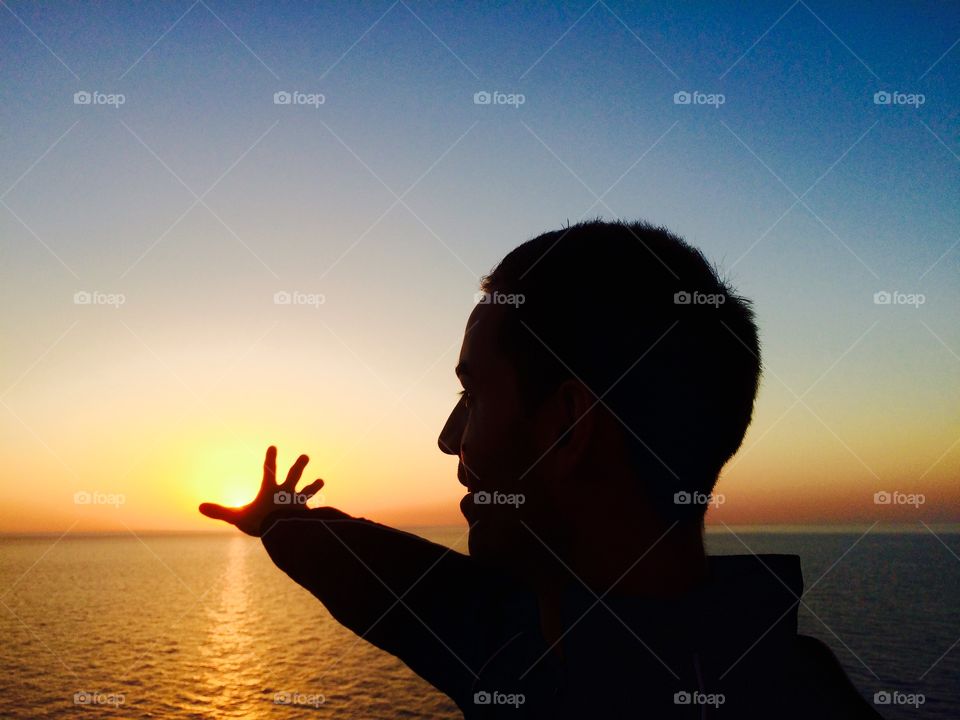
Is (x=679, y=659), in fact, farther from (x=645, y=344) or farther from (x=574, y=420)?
(x=645, y=344)

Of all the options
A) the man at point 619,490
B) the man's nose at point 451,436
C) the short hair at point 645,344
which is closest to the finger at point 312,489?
the man's nose at point 451,436

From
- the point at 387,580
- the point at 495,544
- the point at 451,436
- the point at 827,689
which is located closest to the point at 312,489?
the point at 387,580

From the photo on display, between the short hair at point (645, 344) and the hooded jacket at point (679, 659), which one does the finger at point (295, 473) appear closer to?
the hooded jacket at point (679, 659)

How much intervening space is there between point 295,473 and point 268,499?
0.15m

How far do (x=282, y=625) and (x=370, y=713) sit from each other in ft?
136

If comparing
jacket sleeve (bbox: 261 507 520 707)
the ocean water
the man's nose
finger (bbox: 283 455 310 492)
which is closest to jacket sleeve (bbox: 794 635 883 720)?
jacket sleeve (bbox: 261 507 520 707)

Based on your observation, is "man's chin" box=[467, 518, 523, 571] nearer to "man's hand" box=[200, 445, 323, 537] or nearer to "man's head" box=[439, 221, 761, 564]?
"man's head" box=[439, 221, 761, 564]

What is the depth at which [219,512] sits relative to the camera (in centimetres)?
246

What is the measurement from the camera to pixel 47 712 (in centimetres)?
3972

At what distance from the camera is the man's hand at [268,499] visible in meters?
2.48

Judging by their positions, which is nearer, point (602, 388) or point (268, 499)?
point (602, 388)

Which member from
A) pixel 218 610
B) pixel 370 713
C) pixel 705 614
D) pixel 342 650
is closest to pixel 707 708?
pixel 705 614

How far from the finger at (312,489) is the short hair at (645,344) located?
1.40 metres

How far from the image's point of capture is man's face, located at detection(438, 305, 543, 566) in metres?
1.57
